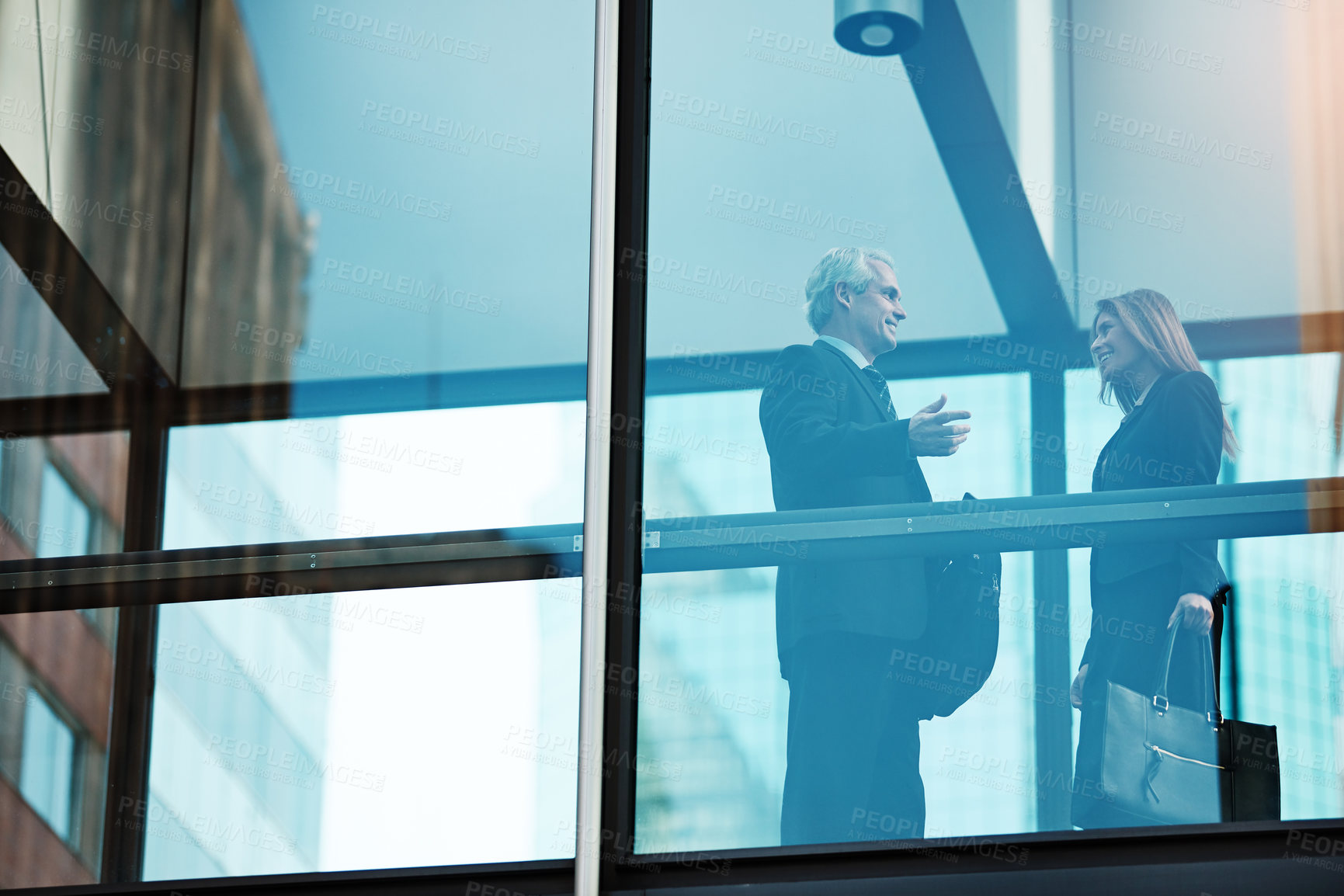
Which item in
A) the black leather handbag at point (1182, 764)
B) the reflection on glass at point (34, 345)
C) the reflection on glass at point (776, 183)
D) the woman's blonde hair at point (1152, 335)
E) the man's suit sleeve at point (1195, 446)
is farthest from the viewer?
the reflection on glass at point (34, 345)

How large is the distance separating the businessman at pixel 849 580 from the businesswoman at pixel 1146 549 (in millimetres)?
220

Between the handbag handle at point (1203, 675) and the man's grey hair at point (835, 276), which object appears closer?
the handbag handle at point (1203, 675)

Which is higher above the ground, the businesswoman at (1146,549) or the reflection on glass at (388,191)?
the reflection on glass at (388,191)

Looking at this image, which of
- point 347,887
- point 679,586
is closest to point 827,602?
point 679,586

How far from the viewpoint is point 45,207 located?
110 inches

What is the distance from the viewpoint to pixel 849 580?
2.00 meters

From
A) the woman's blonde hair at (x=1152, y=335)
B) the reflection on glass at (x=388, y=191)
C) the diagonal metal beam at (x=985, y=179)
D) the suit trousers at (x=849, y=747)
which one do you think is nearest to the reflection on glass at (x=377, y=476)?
the reflection on glass at (x=388, y=191)

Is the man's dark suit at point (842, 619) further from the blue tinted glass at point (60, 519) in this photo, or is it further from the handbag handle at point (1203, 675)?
the blue tinted glass at point (60, 519)

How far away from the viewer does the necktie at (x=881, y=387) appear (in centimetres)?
210

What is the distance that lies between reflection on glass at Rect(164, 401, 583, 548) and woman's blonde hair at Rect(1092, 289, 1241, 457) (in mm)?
821

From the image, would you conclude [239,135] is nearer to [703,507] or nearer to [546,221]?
[546,221]

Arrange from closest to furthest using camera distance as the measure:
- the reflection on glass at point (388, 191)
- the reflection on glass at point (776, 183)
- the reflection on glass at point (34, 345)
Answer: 1. the reflection on glass at point (776, 183)
2. the reflection on glass at point (388, 191)
3. the reflection on glass at point (34, 345)

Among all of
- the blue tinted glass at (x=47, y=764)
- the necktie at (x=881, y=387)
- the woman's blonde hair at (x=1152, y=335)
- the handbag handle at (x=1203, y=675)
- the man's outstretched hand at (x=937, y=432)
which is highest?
the woman's blonde hair at (x=1152, y=335)

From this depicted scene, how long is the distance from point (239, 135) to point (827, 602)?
1.54 metres
